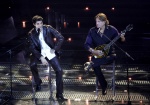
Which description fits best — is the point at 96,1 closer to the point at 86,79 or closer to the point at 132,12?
the point at 132,12

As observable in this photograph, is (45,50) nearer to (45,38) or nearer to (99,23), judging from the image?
(45,38)

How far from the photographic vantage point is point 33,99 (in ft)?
23.5

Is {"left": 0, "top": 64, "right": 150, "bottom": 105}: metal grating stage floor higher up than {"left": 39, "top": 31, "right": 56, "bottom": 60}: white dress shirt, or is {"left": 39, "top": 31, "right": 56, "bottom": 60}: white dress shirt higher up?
{"left": 39, "top": 31, "right": 56, "bottom": 60}: white dress shirt

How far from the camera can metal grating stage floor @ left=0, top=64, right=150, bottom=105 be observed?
23.3 ft

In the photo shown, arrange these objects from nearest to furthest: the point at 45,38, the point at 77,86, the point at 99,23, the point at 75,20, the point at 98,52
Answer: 1. the point at 98,52
2. the point at 99,23
3. the point at 45,38
4. the point at 77,86
5. the point at 75,20

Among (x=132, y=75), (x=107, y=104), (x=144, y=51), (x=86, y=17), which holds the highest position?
(x=86, y=17)

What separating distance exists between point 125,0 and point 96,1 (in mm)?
906

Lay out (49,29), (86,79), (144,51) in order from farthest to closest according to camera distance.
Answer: (144,51)
(86,79)
(49,29)

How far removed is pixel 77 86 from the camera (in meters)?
8.11

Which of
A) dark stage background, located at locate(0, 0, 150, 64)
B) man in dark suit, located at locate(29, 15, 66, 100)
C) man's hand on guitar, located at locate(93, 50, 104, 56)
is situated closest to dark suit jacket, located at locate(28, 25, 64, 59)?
man in dark suit, located at locate(29, 15, 66, 100)

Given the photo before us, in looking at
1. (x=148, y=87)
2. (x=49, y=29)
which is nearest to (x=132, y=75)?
(x=148, y=87)

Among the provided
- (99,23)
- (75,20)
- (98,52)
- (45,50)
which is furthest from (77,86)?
(75,20)

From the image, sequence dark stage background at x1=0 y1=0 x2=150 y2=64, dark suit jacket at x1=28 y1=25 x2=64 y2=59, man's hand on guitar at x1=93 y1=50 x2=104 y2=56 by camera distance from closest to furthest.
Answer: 1. man's hand on guitar at x1=93 y1=50 x2=104 y2=56
2. dark suit jacket at x1=28 y1=25 x2=64 y2=59
3. dark stage background at x1=0 y1=0 x2=150 y2=64

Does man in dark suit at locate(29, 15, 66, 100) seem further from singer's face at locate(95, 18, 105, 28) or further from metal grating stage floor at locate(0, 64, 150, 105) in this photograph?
singer's face at locate(95, 18, 105, 28)
